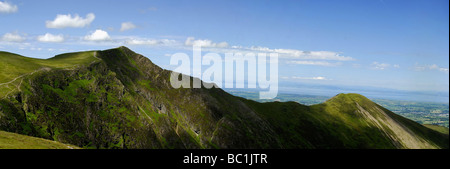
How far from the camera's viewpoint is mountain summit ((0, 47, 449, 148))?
96688 mm

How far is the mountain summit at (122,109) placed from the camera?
9669 centimetres

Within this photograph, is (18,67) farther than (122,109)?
No

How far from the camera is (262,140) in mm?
162750

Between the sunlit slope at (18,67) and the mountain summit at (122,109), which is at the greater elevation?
the sunlit slope at (18,67)

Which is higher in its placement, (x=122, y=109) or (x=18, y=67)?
(x=18, y=67)

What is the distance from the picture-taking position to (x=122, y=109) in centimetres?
12950

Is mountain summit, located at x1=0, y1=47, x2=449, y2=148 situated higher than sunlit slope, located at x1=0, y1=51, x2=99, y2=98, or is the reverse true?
sunlit slope, located at x1=0, y1=51, x2=99, y2=98

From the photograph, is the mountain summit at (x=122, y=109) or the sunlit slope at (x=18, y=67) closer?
the sunlit slope at (x=18, y=67)

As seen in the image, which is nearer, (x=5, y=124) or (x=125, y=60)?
(x=5, y=124)

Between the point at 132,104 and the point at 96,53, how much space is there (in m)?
44.9

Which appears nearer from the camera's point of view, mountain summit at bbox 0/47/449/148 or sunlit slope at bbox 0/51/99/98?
sunlit slope at bbox 0/51/99/98
